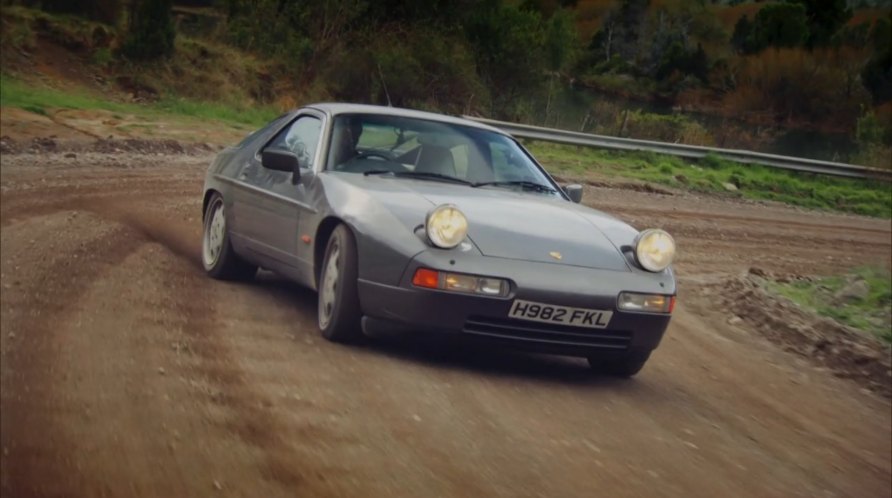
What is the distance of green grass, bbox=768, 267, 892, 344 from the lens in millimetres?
9859

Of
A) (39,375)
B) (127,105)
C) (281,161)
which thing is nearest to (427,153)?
(281,161)

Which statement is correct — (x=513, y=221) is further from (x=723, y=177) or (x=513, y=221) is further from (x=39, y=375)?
(x=723, y=177)

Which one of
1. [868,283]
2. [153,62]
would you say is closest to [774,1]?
[153,62]

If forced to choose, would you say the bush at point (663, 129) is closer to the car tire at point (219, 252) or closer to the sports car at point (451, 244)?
the car tire at point (219, 252)

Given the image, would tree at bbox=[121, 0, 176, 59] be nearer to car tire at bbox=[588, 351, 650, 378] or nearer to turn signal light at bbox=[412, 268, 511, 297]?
car tire at bbox=[588, 351, 650, 378]

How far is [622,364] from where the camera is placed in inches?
268

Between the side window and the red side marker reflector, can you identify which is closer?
the red side marker reflector

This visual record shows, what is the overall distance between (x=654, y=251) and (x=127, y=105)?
684 inches

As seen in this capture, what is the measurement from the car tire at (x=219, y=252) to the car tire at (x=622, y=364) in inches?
98.0

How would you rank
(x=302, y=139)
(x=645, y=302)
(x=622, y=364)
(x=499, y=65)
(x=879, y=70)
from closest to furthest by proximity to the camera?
(x=645, y=302) < (x=622, y=364) < (x=302, y=139) < (x=499, y=65) < (x=879, y=70)

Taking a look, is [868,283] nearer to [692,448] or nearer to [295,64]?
[692,448]

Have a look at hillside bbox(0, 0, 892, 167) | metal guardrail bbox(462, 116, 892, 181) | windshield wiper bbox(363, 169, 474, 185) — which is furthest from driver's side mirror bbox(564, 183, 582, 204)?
hillside bbox(0, 0, 892, 167)

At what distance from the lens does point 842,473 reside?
5.69 m

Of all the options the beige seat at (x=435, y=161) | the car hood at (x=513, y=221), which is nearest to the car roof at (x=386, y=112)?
the beige seat at (x=435, y=161)
